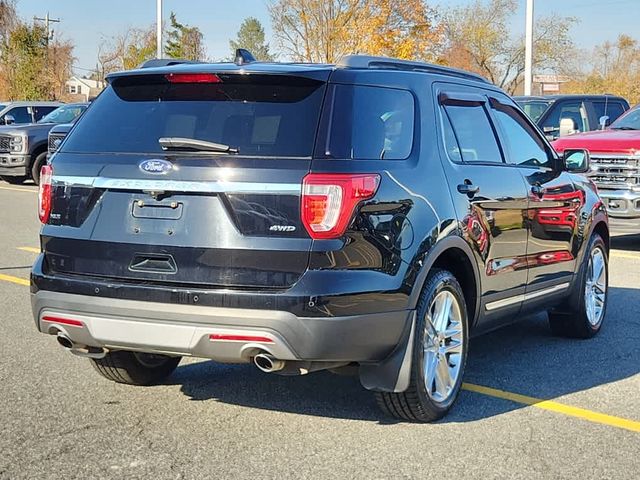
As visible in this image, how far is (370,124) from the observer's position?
441 cm

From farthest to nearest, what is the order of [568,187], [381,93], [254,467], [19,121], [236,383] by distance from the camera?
1. [19,121]
2. [568,187]
3. [236,383]
4. [381,93]
5. [254,467]

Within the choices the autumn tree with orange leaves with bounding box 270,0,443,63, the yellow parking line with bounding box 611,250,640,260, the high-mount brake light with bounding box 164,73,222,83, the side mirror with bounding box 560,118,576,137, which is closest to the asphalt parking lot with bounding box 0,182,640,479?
the high-mount brake light with bounding box 164,73,222,83

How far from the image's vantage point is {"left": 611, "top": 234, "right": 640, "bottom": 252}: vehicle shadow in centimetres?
1200

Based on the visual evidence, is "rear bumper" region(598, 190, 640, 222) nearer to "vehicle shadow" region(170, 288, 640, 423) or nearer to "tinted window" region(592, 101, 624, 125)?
"vehicle shadow" region(170, 288, 640, 423)

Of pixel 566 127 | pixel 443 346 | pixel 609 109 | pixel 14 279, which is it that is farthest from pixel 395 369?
pixel 609 109

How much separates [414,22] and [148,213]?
32970 millimetres

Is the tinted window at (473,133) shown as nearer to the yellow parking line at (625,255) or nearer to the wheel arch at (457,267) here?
the wheel arch at (457,267)

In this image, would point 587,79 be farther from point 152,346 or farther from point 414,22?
point 152,346

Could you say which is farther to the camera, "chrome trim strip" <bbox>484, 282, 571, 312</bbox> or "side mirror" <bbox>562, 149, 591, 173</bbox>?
"side mirror" <bbox>562, 149, 591, 173</bbox>

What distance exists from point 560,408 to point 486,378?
0.69 m

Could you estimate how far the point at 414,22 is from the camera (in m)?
35.8

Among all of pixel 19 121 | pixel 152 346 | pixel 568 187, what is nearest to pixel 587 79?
pixel 19 121

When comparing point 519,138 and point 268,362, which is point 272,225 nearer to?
point 268,362

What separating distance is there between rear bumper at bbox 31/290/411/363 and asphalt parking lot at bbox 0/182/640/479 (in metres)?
0.48
